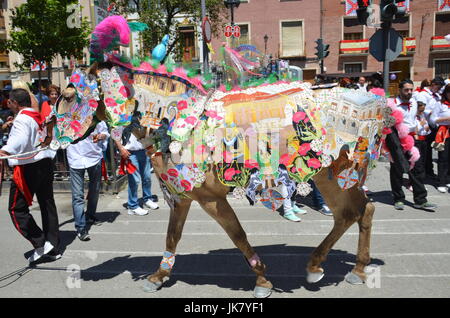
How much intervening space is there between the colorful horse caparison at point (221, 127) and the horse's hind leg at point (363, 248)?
1.75 feet

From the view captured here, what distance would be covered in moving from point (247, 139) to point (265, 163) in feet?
0.80

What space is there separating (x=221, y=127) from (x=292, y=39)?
102 ft

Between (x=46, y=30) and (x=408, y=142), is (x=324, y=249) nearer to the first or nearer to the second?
(x=408, y=142)

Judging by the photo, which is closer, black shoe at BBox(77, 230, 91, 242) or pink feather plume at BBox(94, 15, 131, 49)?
pink feather plume at BBox(94, 15, 131, 49)

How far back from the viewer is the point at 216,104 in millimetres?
3322

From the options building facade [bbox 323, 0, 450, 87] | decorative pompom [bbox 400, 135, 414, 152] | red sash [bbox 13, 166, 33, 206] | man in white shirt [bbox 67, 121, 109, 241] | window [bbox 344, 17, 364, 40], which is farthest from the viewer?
window [bbox 344, 17, 364, 40]

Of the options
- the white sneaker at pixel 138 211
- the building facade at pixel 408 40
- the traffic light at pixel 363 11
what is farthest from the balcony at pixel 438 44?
the white sneaker at pixel 138 211

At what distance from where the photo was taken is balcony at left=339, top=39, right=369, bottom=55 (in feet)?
102

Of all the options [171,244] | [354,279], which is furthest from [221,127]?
[354,279]

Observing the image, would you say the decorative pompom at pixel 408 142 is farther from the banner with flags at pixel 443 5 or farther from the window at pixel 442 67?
the banner with flags at pixel 443 5

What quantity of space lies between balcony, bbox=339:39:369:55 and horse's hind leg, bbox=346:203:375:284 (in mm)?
30162

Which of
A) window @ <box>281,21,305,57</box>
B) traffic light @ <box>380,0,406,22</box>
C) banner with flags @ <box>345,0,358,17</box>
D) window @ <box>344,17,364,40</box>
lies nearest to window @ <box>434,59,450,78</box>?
window @ <box>344,17,364,40</box>

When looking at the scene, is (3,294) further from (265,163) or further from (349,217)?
(349,217)

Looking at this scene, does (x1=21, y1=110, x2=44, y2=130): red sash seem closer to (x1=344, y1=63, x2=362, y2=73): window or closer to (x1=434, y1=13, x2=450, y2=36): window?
(x1=344, y1=63, x2=362, y2=73): window
